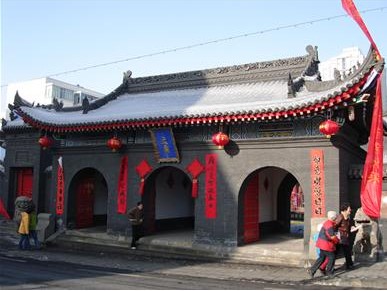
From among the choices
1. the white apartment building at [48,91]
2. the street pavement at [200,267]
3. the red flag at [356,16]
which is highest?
the white apartment building at [48,91]

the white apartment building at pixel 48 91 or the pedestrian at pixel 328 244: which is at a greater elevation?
the white apartment building at pixel 48 91

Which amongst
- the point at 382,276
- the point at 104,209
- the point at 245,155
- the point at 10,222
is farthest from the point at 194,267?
the point at 10,222

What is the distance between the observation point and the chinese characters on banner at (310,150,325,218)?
1136 cm

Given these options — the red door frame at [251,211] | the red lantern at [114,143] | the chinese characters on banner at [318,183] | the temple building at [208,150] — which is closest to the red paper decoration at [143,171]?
the temple building at [208,150]

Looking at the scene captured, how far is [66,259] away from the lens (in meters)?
12.2

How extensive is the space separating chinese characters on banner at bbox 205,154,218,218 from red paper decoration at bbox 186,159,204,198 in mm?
262

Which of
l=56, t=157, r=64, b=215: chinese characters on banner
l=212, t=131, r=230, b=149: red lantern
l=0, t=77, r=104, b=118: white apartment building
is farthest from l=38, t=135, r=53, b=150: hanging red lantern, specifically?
l=0, t=77, r=104, b=118: white apartment building

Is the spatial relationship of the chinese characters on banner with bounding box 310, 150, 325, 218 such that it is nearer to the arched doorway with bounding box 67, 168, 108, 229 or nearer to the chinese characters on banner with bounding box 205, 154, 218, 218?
the chinese characters on banner with bounding box 205, 154, 218, 218

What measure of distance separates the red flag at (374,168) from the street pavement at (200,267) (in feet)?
4.72

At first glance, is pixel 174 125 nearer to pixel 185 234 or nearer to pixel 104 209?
pixel 185 234

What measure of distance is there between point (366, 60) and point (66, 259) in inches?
363

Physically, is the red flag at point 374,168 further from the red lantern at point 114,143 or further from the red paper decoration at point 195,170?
the red lantern at point 114,143

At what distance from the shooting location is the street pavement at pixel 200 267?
8883mm

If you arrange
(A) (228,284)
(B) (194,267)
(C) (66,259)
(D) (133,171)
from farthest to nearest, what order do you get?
(D) (133,171) → (C) (66,259) → (B) (194,267) → (A) (228,284)
